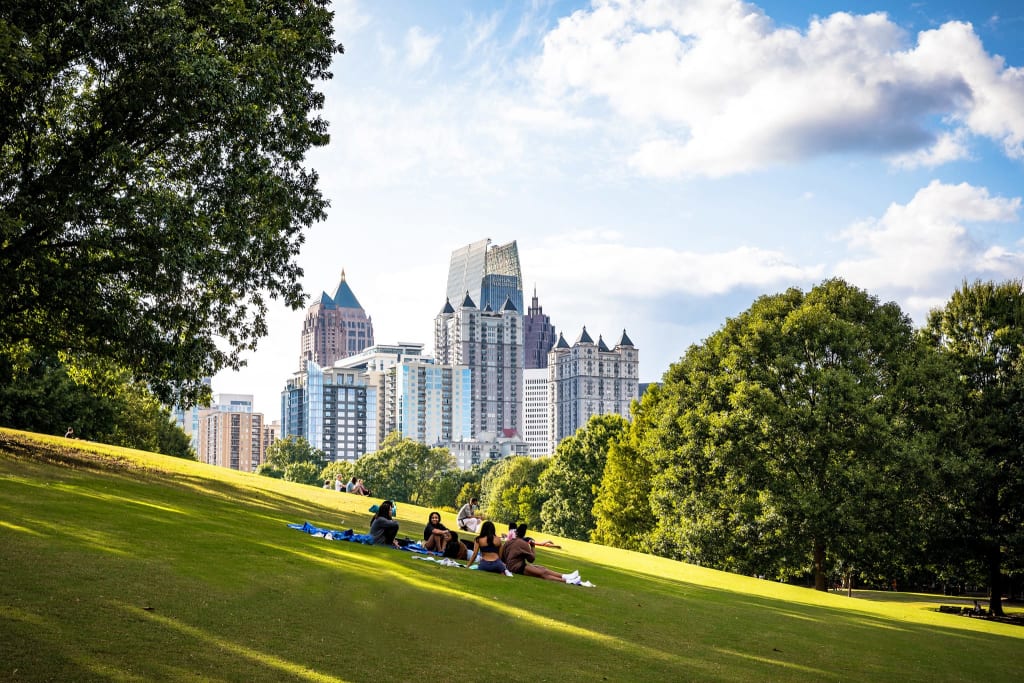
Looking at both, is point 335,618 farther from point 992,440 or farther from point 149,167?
point 992,440

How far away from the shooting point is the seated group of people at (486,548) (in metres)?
22.8

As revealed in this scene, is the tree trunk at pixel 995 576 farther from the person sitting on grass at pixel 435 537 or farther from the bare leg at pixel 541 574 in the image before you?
the person sitting on grass at pixel 435 537

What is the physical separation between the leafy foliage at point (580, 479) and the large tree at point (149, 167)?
56.5 m

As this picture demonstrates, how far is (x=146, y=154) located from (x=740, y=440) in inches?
1220

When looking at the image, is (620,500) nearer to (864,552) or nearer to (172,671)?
(864,552)

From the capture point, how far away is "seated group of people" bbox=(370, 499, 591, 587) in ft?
74.8

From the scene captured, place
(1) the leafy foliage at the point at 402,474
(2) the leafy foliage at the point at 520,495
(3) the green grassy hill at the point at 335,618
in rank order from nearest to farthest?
(3) the green grassy hill at the point at 335,618 → (2) the leafy foliage at the point at 520,495 → (1) the leafy foliage at the point at 402,474

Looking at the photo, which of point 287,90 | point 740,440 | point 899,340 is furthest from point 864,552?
point 287,90

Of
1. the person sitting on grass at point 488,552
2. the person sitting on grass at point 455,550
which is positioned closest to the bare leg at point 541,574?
the person sitting on grass at point 488,552

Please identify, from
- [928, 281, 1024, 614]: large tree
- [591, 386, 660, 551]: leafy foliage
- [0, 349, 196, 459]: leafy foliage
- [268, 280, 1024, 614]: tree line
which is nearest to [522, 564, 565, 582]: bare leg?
[0, 349, 196, 459]: leafy foliage

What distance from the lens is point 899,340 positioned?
43.2 metres

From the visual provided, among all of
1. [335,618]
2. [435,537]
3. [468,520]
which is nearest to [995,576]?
[468,520]

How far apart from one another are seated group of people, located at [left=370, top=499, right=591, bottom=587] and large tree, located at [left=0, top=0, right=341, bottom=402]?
7148mm

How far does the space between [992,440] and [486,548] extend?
29.6m
